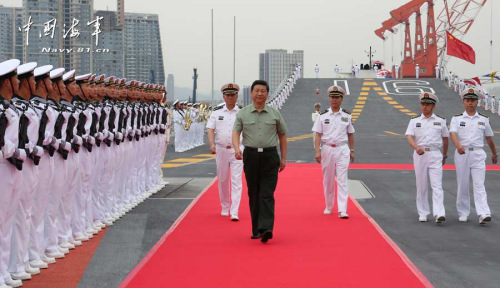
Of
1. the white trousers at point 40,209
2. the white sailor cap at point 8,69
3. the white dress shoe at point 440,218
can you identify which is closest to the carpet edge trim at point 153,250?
the white trousers at point 40,209

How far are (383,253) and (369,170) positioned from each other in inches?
470

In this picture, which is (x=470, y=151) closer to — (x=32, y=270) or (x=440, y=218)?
(x=440, y=218)

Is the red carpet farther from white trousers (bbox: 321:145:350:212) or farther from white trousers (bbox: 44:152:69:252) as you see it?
white trousers (bbox: 44:152:69:252)

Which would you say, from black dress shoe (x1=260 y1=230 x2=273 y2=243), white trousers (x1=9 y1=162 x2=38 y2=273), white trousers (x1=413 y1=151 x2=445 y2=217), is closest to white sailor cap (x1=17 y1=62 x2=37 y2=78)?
white trousers (x1=9 y1=162 x2=38 y2=273)

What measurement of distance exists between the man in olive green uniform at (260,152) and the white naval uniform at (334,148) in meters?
2.02

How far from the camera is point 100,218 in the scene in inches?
418

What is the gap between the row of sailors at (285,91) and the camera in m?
53.9

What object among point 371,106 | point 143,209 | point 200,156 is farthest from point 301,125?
point 143,209

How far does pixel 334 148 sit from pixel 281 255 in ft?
11.7

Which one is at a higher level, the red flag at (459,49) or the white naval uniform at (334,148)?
the red flag at (459,49)

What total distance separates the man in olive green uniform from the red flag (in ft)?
218

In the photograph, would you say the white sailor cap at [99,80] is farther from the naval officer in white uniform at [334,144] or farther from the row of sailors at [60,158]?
the naval officer in white uniform at [334,144]

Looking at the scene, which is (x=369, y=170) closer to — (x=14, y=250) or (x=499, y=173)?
(x=499, y=173)

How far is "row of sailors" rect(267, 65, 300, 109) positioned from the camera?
177ft
